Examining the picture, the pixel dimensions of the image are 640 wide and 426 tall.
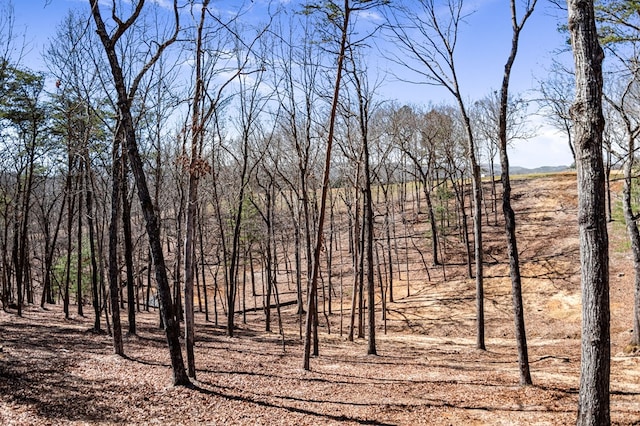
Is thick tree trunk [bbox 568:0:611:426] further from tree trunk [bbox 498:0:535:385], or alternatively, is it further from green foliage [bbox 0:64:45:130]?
green foliage [bbox 0:64:45:130]

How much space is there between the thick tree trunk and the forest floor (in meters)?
2.55

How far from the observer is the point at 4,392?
7.35m

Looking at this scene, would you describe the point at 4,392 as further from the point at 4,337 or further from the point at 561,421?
the point at 561,421

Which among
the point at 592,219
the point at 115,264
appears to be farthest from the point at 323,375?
the point at 592,219

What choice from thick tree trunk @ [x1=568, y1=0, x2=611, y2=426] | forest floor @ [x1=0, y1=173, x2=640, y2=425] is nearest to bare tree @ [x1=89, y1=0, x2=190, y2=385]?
forest floor @ [x1=0, y1=173, x2=640, y2=425]

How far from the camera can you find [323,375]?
10.8 m

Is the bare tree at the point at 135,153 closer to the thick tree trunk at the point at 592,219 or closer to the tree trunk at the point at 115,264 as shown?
the tree trunk at the point at 115,264

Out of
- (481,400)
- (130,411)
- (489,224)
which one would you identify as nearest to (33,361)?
(130,411)

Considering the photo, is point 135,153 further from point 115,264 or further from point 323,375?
point 323,375

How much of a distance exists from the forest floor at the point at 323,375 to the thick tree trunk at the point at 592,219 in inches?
100

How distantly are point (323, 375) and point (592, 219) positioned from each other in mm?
7896

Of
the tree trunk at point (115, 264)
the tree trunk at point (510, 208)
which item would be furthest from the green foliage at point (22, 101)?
the tree trunk at point (510, 208)

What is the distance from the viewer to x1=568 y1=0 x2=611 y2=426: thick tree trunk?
460cm

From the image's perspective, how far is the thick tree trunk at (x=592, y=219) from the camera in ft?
15.1
